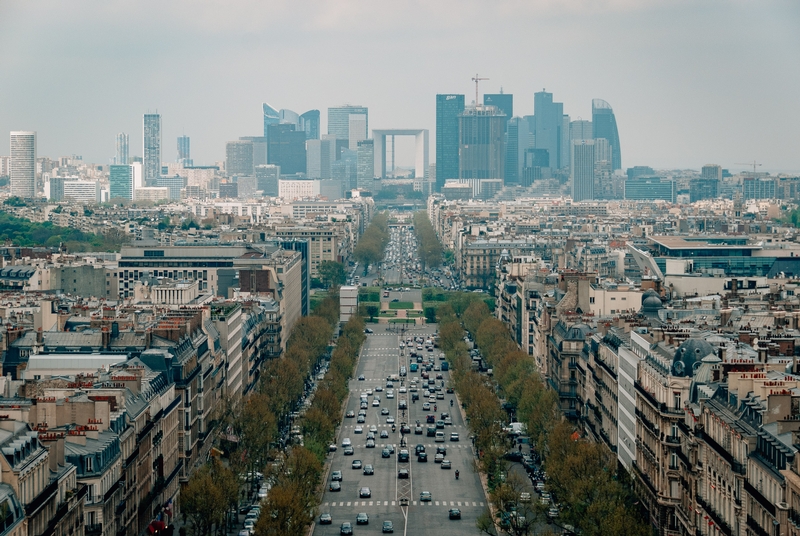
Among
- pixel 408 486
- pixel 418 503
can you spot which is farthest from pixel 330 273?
pixel 418 503

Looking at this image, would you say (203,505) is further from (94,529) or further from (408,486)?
(408,486)

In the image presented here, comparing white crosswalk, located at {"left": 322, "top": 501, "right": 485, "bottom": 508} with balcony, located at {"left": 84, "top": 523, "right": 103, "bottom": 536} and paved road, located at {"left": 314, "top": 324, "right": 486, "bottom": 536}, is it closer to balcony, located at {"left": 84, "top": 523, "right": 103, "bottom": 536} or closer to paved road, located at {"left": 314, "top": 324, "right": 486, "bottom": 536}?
paved road, located at {"left": 314, "top": 324, "right": 486, "bottom": 536}

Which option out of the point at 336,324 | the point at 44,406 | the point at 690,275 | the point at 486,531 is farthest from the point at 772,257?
the point at 44,406

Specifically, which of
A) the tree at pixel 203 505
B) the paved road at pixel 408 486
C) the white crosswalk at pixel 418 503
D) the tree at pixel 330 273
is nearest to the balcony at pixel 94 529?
the tree at pixel 203 505

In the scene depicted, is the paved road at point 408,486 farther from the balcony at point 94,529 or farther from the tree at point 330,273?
the tree at point 330,273

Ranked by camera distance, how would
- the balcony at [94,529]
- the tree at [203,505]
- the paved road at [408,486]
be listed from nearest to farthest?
the balcony at [94,529] < the tree at [203,505] < the paved road at [408,486]

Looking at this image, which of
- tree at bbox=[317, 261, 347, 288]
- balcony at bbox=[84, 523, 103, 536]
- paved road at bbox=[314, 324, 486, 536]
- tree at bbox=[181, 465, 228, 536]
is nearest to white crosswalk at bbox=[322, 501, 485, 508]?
paved road at bbox=[314, 324, 486, 536]
